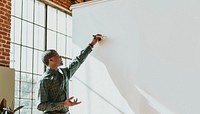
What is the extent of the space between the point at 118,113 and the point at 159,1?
3.28 ft

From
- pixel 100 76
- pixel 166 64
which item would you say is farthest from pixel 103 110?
pixel 166 64

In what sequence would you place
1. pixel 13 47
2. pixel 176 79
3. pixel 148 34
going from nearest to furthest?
pixel 176 79
pixel 148 34
pixel 13 47

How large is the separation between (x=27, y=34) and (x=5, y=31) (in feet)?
2.24

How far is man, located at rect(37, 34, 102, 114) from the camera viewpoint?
2.55 metres

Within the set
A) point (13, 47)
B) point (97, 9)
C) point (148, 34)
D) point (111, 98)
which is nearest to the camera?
point (148, 34)

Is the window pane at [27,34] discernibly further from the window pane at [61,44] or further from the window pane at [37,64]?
the window pane at [61,44]

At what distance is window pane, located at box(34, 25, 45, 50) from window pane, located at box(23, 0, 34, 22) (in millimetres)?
226

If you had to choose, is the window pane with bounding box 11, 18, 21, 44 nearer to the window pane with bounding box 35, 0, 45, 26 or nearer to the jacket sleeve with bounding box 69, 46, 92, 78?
the window pane with bounding box 35, 0, 45, 26

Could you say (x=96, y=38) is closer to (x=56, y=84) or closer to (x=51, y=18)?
(x=56, y=84)

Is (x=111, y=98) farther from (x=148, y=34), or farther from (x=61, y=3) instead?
(x=61, y=3)

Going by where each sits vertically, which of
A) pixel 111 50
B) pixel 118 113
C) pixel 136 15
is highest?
pixel 136 15

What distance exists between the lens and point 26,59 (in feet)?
16.6

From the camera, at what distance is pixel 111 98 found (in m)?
2.62

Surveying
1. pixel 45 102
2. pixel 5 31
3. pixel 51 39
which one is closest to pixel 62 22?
pixel 51 39
